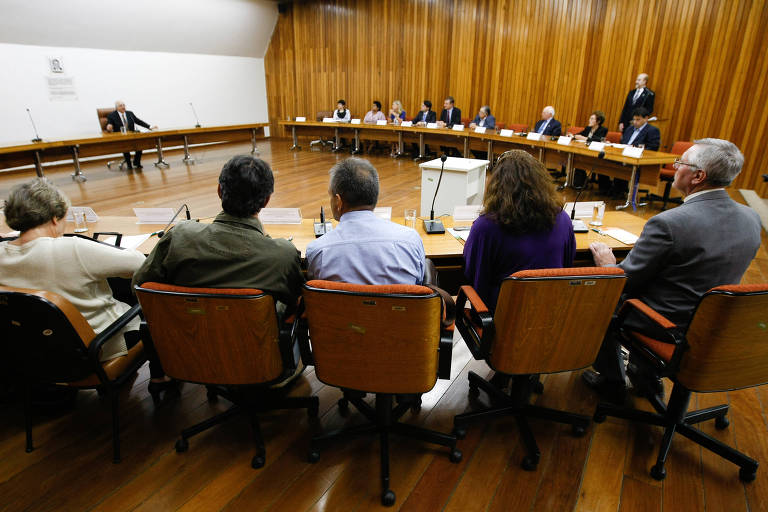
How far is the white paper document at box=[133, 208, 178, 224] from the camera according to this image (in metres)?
2.61

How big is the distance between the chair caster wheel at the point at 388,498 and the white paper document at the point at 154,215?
1.99m

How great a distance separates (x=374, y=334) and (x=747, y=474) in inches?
59.8

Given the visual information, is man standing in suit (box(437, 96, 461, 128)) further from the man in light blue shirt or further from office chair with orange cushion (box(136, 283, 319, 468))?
office chair with orange cushion (box(136, 283, 319, 468))

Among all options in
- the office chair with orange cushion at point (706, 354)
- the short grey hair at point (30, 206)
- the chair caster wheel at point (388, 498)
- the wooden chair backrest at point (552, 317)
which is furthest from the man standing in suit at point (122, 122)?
the office chair with orange cushion at point (706, 354)

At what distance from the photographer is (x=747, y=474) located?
1.61 metres

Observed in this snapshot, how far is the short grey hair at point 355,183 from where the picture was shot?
5.15 ft

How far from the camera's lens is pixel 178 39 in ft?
31.4

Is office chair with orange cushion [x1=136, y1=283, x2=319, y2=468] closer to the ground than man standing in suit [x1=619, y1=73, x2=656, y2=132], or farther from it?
closer to the ground

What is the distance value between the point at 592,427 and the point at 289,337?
4.54 feet

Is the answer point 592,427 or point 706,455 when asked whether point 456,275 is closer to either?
point 592,427

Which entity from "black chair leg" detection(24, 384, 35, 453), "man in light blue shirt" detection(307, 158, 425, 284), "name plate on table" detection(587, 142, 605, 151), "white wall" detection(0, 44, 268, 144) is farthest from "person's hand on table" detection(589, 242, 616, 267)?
"white wall" detection(0, 44, 268, 144)

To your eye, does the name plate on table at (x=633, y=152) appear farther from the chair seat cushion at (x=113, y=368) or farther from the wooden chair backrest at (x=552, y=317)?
the chair seat cushion at (x=113, y=368)

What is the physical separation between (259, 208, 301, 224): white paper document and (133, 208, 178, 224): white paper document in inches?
21.8

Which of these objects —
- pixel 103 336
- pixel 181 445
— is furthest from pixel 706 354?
pixel 103 336
